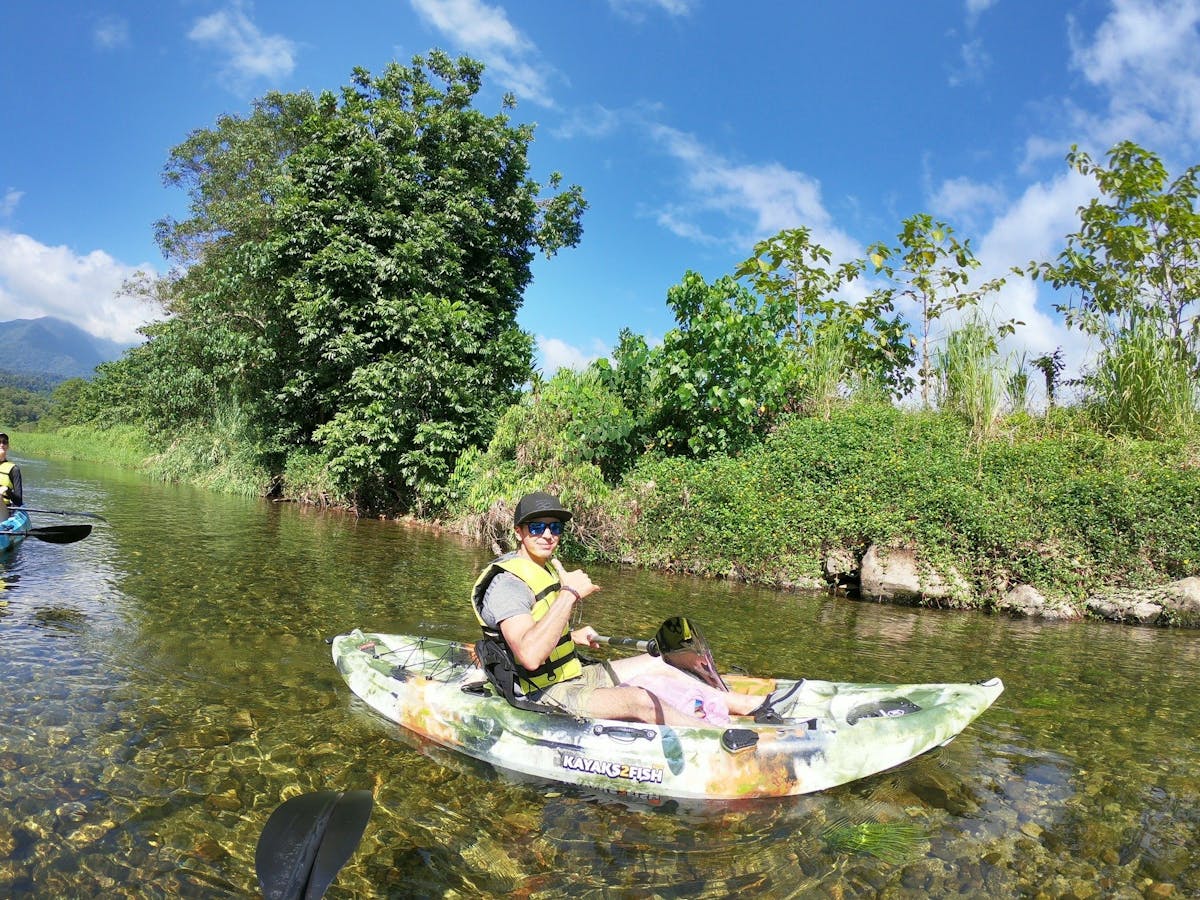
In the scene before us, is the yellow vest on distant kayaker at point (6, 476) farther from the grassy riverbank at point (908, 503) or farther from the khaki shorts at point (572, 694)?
the khaki shorts at point (572, 694)

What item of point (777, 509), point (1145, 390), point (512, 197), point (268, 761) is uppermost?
point (512, 197)

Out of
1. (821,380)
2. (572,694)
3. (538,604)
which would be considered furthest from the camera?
(821,380)

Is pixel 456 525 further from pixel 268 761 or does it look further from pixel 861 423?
pixel 268 761

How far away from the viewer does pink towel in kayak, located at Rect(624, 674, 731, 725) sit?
4695 mm

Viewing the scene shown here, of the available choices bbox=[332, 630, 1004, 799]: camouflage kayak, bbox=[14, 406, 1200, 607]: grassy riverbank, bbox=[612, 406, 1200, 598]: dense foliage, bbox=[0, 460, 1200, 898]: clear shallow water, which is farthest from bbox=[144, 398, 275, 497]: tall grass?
bbox=[332, 630, 1004, 799]: camouflage kayak

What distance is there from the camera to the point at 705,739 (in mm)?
4168

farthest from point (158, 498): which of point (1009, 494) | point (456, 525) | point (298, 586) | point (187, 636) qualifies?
point (1009, 494)

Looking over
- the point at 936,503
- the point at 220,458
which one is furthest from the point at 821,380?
the point at 220,458

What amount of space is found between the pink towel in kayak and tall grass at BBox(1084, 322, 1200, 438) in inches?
429

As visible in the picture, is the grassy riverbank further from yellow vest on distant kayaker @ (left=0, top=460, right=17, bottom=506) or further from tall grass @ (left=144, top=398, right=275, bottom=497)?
tall grass @ (left=144, top=398, right=275, bottom=497)

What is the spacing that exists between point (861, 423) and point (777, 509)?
235 cm

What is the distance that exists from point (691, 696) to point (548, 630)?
1.16 m

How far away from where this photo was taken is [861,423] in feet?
41.5

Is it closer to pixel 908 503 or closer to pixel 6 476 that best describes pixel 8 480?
pixel 6 476
